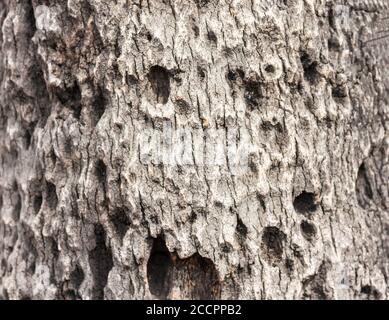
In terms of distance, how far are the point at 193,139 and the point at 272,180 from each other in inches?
11.9

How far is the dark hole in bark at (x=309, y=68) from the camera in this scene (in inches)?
86.3

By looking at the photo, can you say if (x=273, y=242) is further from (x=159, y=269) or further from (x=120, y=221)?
(x=120, y=221)

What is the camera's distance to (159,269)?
2123 millimetres

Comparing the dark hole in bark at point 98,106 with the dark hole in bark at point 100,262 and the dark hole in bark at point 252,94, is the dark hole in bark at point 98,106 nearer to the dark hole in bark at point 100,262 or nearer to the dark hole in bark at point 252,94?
the dark hole in bark at point 100,262

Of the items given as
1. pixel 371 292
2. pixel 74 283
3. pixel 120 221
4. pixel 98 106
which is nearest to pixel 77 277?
pixel 74 283

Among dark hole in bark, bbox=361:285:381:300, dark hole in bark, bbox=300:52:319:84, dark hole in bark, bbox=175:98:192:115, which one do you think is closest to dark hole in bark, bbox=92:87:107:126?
dark hole in bark, bbox=175:98:192:115

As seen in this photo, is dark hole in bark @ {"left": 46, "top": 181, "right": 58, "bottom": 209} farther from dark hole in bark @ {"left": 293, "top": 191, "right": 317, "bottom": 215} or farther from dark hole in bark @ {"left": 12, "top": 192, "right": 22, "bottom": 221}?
dark hole in bark @ {"left": 293, "top": 191, "right": 317, "bottom": 215}

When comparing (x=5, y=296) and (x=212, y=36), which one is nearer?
(x=212, y=36)

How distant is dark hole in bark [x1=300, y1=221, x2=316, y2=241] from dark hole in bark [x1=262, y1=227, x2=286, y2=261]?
A: 0.33ft

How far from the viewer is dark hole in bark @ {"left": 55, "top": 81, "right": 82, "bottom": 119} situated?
2.24m

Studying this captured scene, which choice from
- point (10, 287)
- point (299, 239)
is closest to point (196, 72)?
point (299, 239)

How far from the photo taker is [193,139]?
206 centimetres

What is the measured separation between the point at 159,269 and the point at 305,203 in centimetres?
56

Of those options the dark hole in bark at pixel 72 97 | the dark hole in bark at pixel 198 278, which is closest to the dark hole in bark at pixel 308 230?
the dark hole in bark at pixel 198 278
